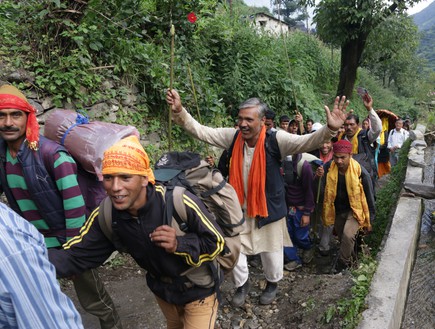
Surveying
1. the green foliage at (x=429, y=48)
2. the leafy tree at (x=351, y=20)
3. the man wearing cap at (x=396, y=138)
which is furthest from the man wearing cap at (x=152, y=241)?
the green foliage at (x=429, y=48)

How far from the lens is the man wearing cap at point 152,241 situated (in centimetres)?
173

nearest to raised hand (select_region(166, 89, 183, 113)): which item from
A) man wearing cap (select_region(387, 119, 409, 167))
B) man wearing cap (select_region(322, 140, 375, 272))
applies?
man wearing cap (select_region(322, 140, 375, 272))

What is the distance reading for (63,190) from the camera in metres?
2.35

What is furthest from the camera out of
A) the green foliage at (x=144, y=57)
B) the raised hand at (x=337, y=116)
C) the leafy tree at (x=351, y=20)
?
the leafy tree at (x=351, y=20)

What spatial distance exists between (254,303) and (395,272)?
4.77 ft

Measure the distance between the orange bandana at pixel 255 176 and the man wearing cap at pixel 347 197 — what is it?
4.36ft

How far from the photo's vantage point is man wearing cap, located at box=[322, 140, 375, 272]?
414 cm

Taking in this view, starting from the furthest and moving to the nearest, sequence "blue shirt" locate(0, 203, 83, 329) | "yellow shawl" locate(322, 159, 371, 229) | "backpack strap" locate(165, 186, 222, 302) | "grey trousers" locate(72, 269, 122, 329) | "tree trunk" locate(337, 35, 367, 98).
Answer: "tree trunk" locate(337, 35, 367, 98), "yellow shawl" locate(322, 159, 371, 229), "grey trousers" locate(72, 269, 122, 329), "backpack strap" locate(165, 186, 222, 302), "blue shirt" locate(0, 203, 83, 329)

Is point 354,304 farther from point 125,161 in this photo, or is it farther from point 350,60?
Result: point 350,60

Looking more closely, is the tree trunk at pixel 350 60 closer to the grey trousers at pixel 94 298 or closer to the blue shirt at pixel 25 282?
the grey trousers at pixel 94 298

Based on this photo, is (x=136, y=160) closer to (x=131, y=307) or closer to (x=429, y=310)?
(x=131, y=307)

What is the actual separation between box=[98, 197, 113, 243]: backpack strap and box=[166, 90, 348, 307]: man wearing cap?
63.1 inches

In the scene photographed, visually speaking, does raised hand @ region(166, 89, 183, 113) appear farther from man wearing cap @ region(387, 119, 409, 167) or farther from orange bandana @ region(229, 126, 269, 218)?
man wearing cap @ region(387, 119, 409, 167)

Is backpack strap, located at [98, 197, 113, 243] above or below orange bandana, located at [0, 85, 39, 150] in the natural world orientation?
below
